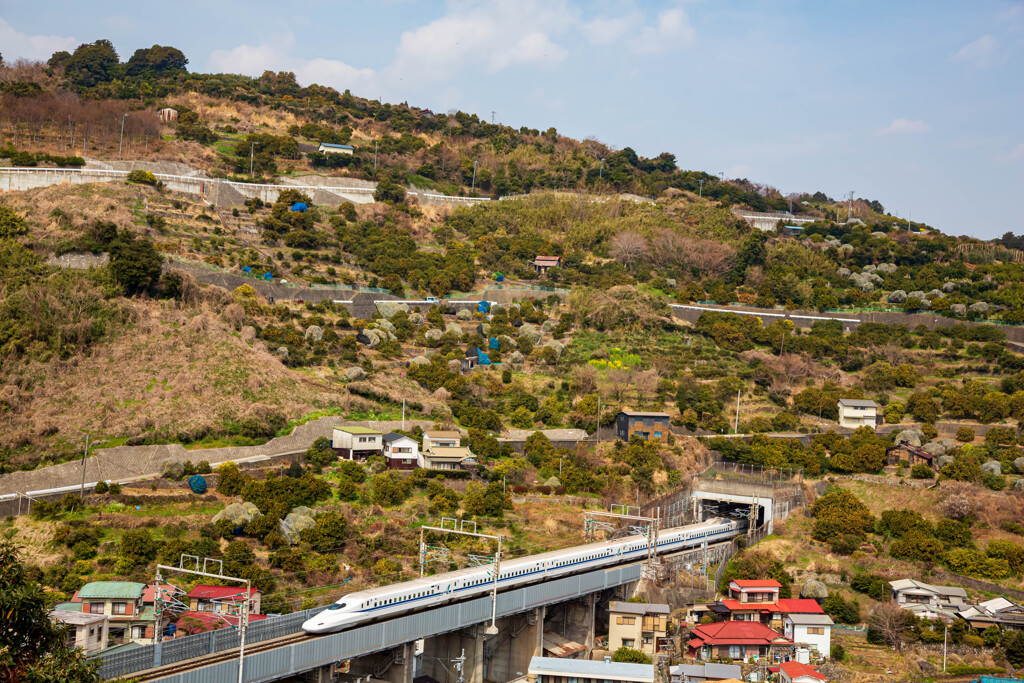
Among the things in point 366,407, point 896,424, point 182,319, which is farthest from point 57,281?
point 896,424

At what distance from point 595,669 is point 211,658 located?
12.0 metres

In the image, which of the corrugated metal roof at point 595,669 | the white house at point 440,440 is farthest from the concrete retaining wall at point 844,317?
the corrugated metal roof at point 595,669

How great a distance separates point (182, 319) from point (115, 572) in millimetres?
20301

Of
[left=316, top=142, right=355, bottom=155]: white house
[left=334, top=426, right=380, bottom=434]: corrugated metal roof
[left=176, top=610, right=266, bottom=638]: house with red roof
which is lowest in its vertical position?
[left=176, top=610, right=266, bottom=638]: house with red roof

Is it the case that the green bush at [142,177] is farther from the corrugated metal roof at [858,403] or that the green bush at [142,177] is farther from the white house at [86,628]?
the corrugated metal roof at [858,403]

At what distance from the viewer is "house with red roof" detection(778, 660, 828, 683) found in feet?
91.8

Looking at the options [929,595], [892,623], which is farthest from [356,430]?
[929,595]

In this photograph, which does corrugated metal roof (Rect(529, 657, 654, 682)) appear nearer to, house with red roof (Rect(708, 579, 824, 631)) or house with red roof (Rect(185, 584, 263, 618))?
house with red roof (Rect(708, 579, 824, 631))

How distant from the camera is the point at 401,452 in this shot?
41219 mm

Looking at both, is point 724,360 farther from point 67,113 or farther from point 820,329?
point 67,113

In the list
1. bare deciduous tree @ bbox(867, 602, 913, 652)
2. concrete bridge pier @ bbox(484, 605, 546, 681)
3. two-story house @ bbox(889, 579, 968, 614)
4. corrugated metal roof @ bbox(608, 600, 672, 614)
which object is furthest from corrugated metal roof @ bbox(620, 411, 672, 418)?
concrete bridge pier @ bbox(484, 605, 546, 681)

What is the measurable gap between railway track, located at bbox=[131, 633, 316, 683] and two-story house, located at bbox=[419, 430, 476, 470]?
1775 centimetres

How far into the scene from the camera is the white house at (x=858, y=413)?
5010 cm

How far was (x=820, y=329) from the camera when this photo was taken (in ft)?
205
